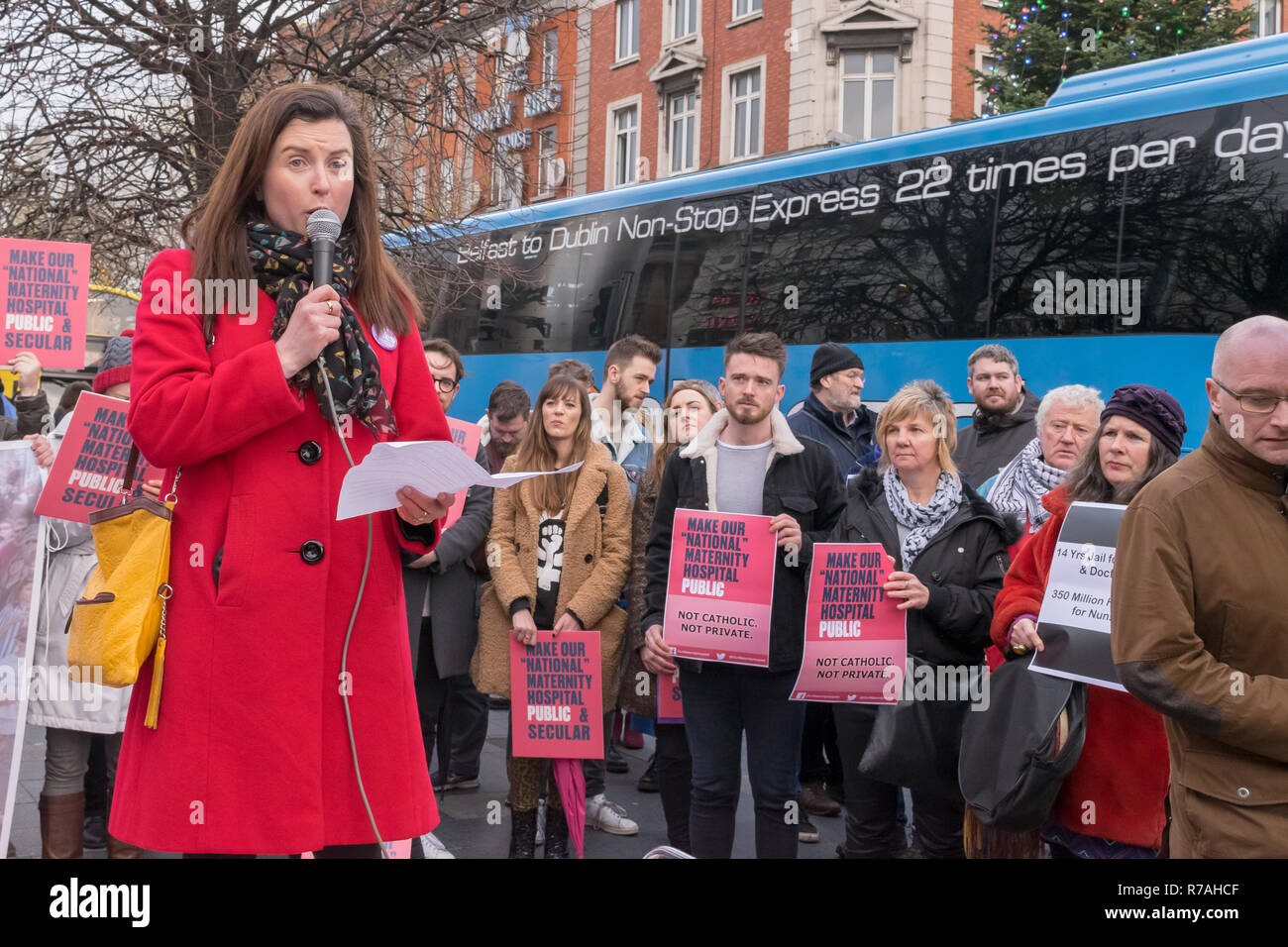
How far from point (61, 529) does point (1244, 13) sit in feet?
59.0

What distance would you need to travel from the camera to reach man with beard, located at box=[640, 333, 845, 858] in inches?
181

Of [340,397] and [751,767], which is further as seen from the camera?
[751,767]

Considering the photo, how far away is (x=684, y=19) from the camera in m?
30.3

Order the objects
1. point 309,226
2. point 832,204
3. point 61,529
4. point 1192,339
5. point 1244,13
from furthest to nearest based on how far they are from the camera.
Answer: point 1244,13
point 832,204
point 1192,339
point 61,529
point 309,226

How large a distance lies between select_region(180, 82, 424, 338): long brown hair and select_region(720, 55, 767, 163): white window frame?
85.5 ft

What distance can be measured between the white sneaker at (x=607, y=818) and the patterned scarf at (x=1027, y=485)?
2.33m

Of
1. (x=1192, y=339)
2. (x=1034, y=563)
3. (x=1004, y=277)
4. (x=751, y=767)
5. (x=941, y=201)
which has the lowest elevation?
(x=751, y=767)

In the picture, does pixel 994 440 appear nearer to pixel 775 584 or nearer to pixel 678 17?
pixel 775 584

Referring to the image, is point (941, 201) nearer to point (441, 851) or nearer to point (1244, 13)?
point (441, 851)

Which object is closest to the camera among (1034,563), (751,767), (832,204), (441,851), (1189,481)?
(1189,481)

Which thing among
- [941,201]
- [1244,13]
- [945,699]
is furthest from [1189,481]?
[1244,13]

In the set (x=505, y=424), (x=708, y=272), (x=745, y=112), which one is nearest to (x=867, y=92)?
(x=745, y=112)

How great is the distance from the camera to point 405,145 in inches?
412

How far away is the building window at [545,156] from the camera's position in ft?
38.4
